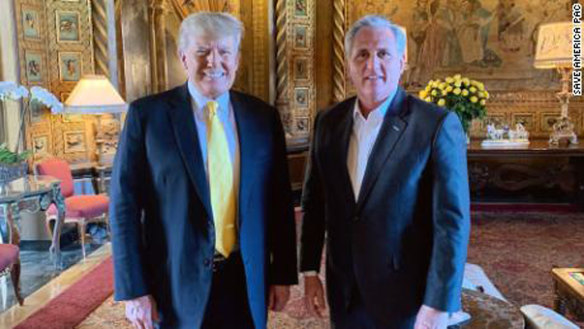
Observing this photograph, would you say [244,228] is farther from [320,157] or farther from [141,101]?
[141,101]

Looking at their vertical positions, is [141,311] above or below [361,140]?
below

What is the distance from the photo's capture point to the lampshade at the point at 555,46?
18.9ft

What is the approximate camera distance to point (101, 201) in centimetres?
512

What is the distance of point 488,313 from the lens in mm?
2410

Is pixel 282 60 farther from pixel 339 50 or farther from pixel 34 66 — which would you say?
pixel 34 66

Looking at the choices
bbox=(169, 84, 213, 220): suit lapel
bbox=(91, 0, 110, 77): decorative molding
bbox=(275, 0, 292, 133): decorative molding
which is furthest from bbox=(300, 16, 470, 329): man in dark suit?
bbox=(275, 0, 292, 133): decorative molding

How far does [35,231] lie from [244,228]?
14.4 feet

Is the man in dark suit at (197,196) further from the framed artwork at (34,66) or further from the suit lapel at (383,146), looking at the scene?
the framed artwork at (34,66)

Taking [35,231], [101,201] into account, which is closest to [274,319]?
[101,201]

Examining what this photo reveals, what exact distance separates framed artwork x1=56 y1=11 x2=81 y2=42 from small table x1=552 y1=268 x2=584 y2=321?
4.73 m

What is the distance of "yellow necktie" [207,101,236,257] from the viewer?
5.63ft

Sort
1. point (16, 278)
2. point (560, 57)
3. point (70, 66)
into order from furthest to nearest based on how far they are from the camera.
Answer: point (560, 57)
point (70, 66)
point (16, 278)

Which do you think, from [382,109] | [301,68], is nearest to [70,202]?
[301,68]

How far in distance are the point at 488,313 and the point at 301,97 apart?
482 cm
